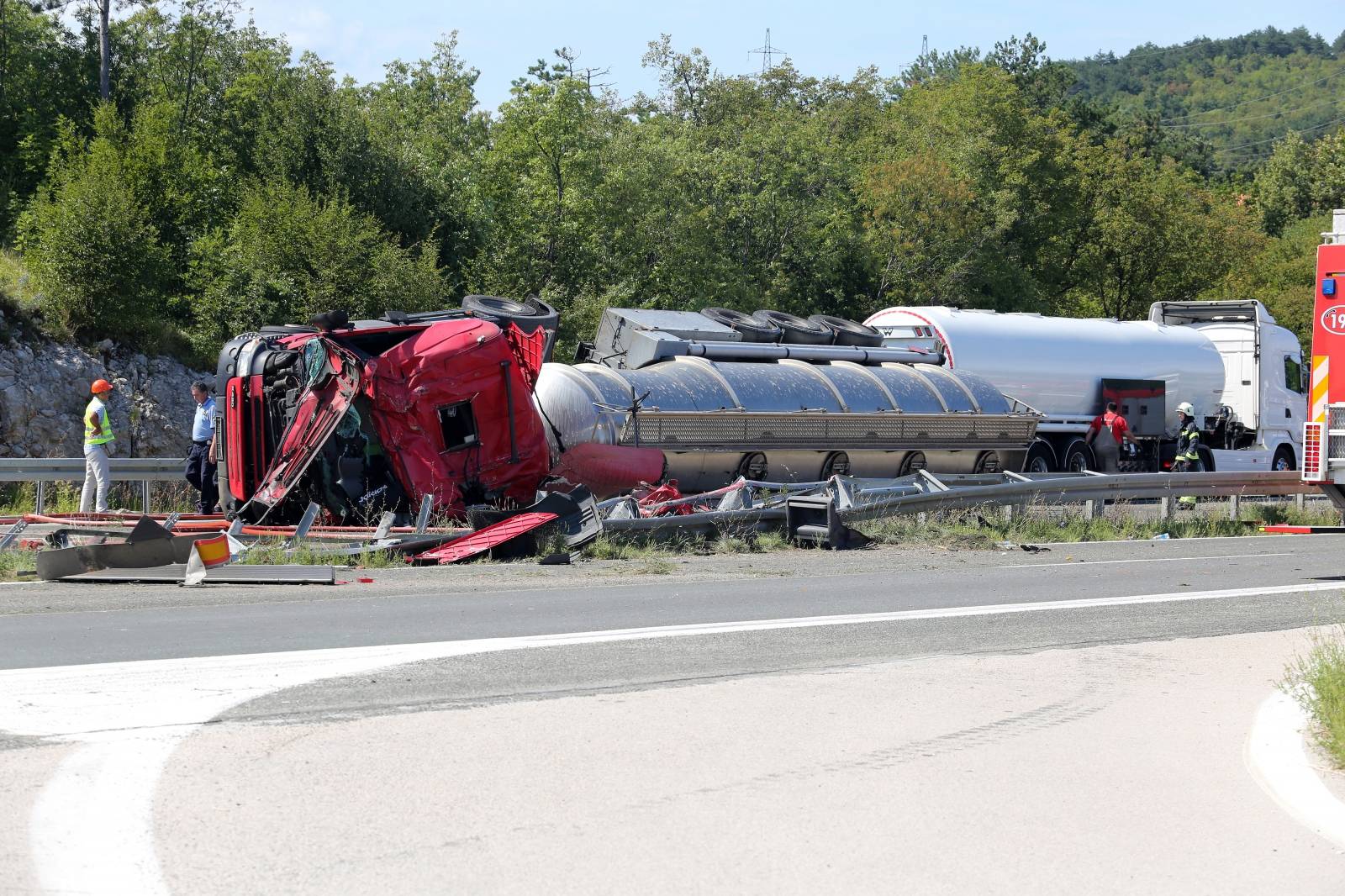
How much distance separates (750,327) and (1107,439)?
24.2 ft

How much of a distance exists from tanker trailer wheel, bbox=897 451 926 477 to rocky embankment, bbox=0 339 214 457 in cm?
1390

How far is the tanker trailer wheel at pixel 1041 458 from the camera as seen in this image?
23.5 m

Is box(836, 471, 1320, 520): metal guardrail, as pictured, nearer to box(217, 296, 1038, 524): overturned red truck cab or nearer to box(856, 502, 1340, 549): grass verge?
box(856, 502, 1340, 549): grass verge

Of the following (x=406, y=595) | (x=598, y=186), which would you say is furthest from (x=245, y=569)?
(x=598, y=186)

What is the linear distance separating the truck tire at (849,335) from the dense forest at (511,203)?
11224 millimetres

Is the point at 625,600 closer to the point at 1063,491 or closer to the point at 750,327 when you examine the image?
the point at 1063,491

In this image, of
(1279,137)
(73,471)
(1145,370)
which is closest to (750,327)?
(73,471)

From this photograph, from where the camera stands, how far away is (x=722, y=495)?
16375mm

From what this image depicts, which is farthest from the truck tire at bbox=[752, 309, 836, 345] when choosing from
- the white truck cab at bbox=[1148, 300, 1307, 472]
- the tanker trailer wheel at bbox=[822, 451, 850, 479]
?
the white truck cab at bbox=[1148, 300, 1307, 472]

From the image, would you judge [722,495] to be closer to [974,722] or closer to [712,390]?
[712,390]

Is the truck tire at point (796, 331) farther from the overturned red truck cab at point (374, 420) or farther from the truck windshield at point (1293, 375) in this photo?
the truck windshield at point (1293, 375)

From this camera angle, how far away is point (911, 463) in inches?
779

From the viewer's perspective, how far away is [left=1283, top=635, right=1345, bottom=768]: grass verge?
6.12 meters

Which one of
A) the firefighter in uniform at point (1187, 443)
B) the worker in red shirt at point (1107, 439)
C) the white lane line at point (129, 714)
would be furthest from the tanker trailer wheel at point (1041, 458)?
the white lane line at point (129, 714)
